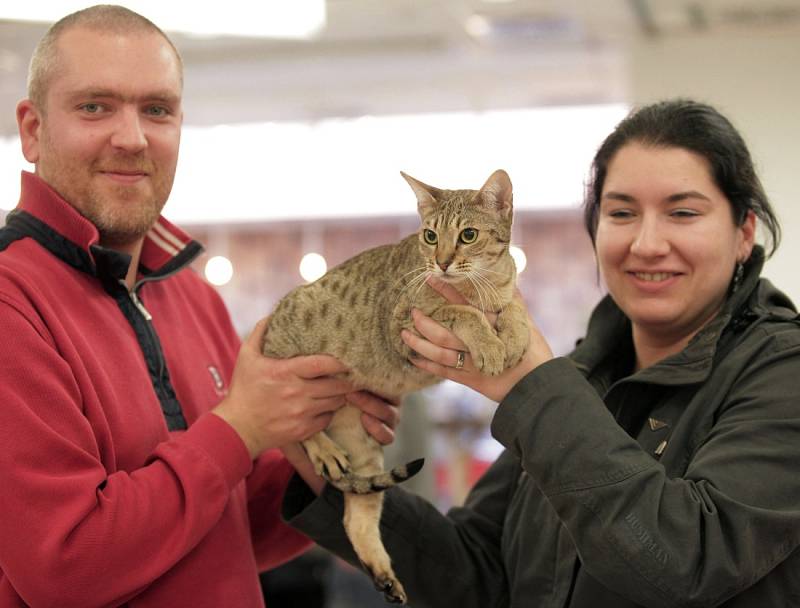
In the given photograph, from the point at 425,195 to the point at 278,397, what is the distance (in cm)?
56

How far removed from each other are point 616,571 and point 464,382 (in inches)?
17.2

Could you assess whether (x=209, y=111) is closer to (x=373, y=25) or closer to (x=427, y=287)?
(x=373, y=25)

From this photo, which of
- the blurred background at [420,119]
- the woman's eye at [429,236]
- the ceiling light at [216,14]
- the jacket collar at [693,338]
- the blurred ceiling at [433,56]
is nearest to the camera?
the jacket collar at [693,338]

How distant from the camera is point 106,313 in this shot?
71.6 inches

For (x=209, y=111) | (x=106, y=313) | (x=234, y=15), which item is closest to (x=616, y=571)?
(x=106, y=313)

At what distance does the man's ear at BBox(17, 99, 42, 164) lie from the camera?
190 centimetres

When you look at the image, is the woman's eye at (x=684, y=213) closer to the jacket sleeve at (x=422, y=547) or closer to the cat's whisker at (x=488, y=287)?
the cat's whisker at (x=488, y=287)

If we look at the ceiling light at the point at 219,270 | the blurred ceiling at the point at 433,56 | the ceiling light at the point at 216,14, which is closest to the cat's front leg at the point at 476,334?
the ceiling light at the point at 216,14

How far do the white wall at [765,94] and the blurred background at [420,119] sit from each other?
0.01 m

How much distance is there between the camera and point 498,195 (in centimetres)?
196

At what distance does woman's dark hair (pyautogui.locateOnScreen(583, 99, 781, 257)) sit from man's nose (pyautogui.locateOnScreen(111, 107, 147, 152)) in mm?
993

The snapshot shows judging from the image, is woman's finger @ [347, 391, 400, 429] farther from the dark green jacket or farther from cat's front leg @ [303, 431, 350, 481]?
the dark green jacket

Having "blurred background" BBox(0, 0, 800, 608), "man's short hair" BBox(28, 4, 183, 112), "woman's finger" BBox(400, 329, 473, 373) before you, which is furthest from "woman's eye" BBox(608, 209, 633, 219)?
"blurred background" BBox(0, 0, 800, 608)

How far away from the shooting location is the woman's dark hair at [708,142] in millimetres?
1885
